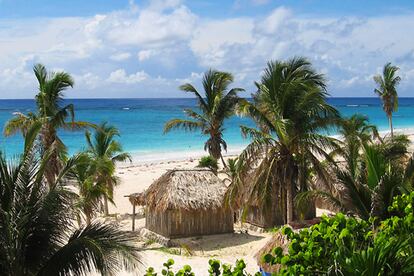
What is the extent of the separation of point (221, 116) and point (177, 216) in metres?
7.49

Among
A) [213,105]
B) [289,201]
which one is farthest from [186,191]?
[213,105]

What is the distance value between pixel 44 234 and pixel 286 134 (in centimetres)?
714

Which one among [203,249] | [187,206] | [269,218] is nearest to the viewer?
[203,249]

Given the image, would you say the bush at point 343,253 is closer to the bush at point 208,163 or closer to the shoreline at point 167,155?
the bush at point 208,163

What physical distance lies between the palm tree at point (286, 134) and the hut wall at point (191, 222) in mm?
2541

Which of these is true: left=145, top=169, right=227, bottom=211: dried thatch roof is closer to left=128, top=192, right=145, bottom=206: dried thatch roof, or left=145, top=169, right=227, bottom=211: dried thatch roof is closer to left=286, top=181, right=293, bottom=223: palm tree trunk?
left=128, top=192, right=145, bottom=206: dried thatch roof

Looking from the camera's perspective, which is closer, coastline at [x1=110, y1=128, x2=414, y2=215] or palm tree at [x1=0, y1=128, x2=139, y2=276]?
palm tree at [x1=0, y1=128, x2=139, y2=276]

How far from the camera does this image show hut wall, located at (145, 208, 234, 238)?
16.1m

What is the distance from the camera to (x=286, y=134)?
12.7 metres

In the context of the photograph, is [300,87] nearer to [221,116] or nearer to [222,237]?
[222,237]

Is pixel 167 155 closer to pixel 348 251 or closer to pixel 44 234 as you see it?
pixel 44 234

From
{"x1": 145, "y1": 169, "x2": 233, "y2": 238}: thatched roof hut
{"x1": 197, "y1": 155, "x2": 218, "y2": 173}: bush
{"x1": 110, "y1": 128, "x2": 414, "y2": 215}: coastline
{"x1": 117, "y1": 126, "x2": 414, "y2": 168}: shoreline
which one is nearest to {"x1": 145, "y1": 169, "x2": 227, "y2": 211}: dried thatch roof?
{"x1": 145, "y1": 169, "x2": 233, "y2": 238}: thatched roof hut

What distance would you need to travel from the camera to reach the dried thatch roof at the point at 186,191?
51.9ft

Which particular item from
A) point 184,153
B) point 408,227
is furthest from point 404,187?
point 184,153
